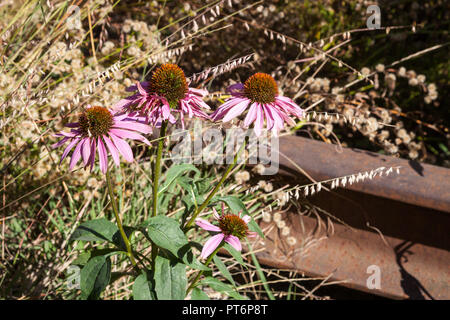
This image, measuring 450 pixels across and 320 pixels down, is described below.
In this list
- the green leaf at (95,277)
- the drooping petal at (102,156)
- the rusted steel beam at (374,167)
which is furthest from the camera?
the rusted steel beam at (374,167)

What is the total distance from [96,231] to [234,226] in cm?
34

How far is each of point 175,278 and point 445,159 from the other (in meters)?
1.72

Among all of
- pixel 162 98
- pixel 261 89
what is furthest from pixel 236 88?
pixel 162 98

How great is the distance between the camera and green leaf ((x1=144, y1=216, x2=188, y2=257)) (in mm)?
979

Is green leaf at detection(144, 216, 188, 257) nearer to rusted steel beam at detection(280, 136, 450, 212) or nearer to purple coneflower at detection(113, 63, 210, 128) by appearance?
purple coneflower at detection(113, 63, 210, 128)

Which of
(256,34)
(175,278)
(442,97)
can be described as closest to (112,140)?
(175,278)

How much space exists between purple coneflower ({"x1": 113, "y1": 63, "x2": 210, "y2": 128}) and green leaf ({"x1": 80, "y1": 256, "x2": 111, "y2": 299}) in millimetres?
356

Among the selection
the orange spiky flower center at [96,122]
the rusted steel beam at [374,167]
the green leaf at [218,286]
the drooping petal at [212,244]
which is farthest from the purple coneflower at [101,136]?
the rusted steel beam at [374,167]

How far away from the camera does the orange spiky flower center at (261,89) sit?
1015 millimetres

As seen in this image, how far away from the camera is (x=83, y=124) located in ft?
3.14

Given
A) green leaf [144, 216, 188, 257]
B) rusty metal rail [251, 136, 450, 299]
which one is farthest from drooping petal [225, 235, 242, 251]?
rusty metal rail [251, 136, 450, 299]

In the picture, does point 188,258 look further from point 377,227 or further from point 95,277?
point 377,227

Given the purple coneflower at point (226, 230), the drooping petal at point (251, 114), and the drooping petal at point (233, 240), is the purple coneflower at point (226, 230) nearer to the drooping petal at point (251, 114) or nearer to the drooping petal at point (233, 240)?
the drooping petal at point (233, 240)

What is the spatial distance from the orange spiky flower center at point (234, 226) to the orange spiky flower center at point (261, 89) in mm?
293
